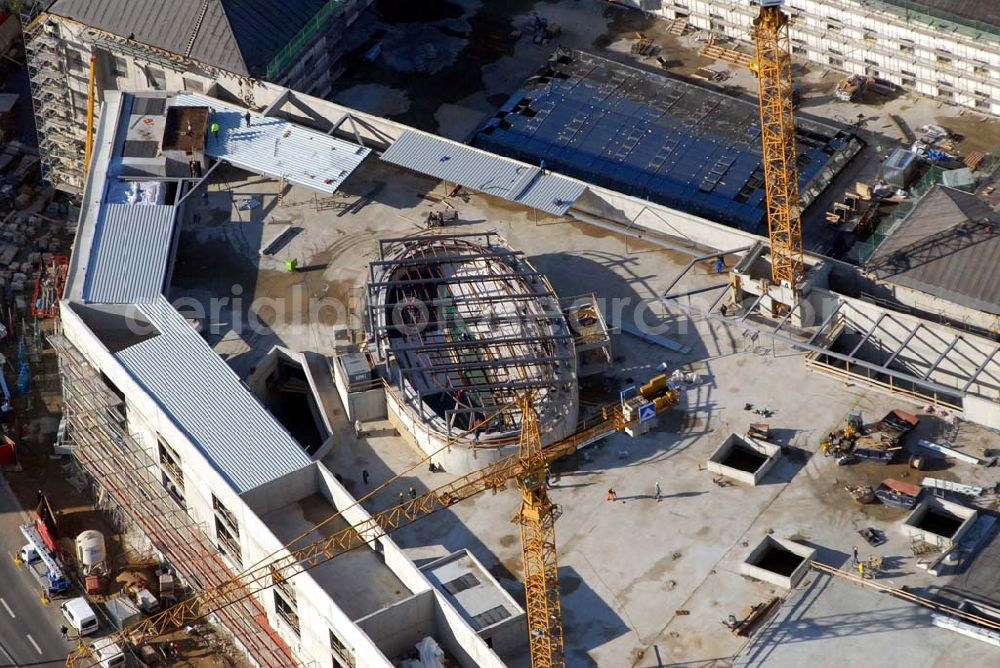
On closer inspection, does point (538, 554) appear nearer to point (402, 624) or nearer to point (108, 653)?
point (402, 624)

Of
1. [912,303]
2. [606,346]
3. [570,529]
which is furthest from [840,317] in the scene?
[570,529]

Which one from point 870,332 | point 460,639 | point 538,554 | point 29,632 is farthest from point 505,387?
point 29,632

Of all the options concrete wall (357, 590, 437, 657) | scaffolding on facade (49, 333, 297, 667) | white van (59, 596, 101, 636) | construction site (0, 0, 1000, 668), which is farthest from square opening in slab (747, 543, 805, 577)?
white van (59, 596, 101, 636)


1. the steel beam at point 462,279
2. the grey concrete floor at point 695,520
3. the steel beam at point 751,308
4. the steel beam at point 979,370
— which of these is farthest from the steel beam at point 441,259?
the steel beam at point 979,370

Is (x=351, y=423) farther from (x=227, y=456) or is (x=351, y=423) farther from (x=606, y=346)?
(x=606, y=346)

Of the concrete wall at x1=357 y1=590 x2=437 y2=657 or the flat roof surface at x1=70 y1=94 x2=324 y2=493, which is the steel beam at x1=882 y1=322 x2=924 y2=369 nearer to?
the concrete wall at x1=357 y1=590 x2=437 y2=657
